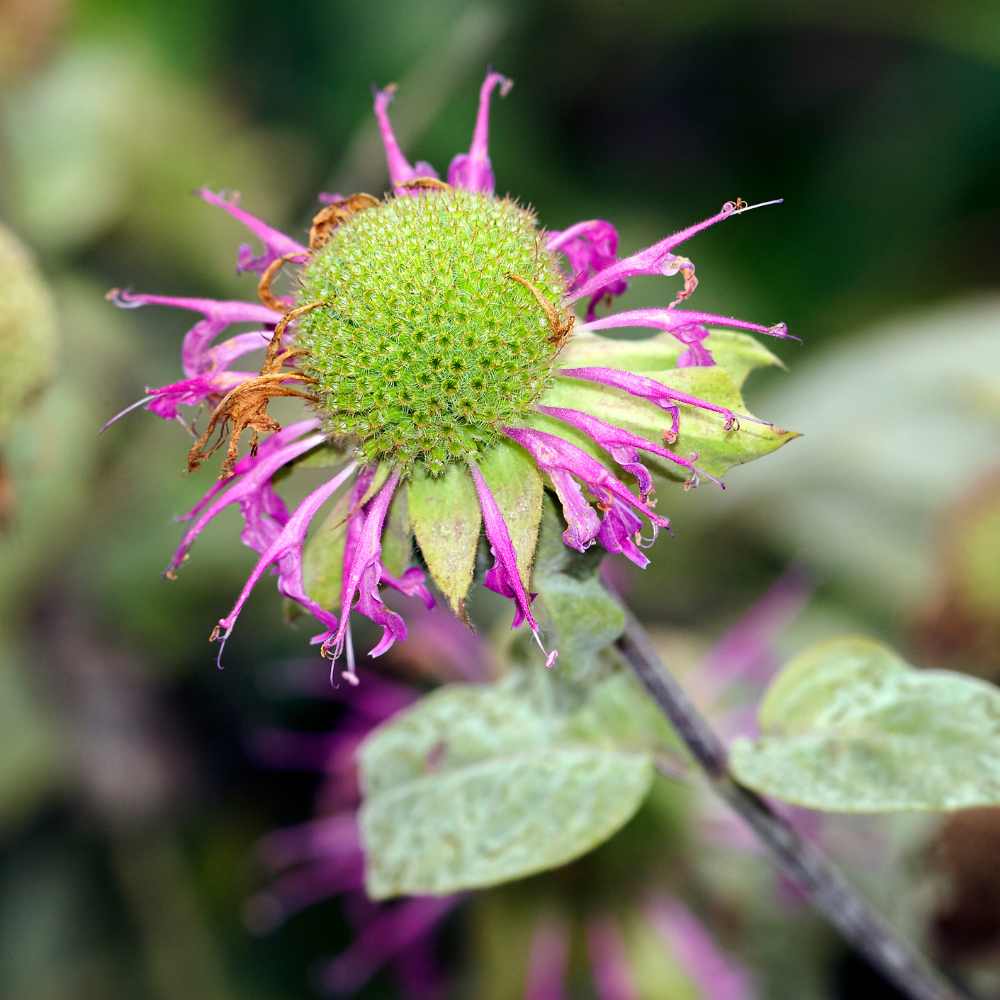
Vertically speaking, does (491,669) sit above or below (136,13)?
below

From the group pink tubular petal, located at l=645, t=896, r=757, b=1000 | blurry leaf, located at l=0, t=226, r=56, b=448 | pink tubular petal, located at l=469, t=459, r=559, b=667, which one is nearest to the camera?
pink tubular petal, located at l=469, t=459, r=559, b=667

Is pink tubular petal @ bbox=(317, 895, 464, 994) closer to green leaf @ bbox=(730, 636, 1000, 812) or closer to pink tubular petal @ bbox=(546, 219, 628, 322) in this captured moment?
green leaf @ bbox=(730, 636, 1000, 812)

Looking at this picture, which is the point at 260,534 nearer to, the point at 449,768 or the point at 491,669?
the point at 449,768

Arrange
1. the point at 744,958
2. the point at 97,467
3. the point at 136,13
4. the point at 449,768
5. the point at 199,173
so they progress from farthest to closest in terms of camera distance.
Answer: the point at 136,13 → the point at 199,173 → the point at 97,467 → the point at 744,958 → the point at 449,768

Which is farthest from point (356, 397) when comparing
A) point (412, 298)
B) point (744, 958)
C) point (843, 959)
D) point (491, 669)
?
point (843, 959)

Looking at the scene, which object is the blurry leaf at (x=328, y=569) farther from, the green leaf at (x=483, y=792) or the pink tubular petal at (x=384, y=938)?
the pink tubular petal at (x=384, y=938)

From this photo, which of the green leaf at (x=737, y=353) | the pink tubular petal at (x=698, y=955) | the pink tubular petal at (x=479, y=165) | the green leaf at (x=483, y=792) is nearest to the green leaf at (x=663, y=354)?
the green leaf at (x=737, y=353)

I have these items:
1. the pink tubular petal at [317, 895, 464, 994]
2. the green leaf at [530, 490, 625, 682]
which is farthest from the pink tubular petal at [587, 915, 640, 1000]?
the green leaf at [530, 490, 625, 682]
